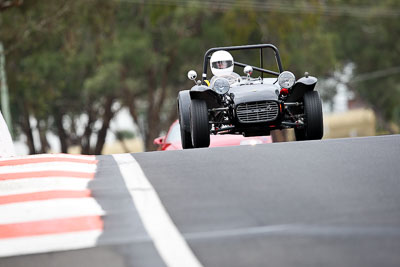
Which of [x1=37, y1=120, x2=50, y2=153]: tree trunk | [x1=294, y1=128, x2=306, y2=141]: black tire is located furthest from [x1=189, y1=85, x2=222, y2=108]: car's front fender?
[x1=37, y1=120, x2=50, y2=153]: tree trunk

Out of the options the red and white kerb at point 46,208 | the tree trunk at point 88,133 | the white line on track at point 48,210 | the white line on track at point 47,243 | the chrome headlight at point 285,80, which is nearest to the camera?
the white line on track at point 47,243

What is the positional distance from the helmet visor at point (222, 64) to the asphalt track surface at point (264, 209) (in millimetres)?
3799

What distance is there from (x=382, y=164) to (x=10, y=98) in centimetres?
2971

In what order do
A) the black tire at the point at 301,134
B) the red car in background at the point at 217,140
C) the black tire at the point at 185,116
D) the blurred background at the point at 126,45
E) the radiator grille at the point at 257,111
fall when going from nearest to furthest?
the radiator grille at the point at 257,111
the black tire at the point at 185,116
the black tire at the point at 301,134
the red car in background at the point at 217,140
the blurred background at the point at 126,45

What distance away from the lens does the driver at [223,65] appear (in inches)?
449

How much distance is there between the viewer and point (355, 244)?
459 cm

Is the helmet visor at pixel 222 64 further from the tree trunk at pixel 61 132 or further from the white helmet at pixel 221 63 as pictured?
the tree trunk at pixel 61 132

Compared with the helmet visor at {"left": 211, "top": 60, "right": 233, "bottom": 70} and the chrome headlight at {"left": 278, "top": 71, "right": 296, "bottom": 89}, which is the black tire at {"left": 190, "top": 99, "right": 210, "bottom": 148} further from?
the chrome headlight at {"left": 278, "top": 71, "right": 296, "bottom": 89}

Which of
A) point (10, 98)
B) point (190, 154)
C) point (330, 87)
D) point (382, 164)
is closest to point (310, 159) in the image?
point (382, 164)

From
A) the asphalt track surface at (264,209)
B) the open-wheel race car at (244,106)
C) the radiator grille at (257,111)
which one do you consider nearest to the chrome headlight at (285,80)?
the open-wheel race car at (244,106)

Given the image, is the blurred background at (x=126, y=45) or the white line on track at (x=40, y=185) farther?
the blurred background at (x=126, y=45)

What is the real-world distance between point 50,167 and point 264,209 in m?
2.77

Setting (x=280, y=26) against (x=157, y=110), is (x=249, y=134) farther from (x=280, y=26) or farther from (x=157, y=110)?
(x=157, y=110)

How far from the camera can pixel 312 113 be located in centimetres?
1112
